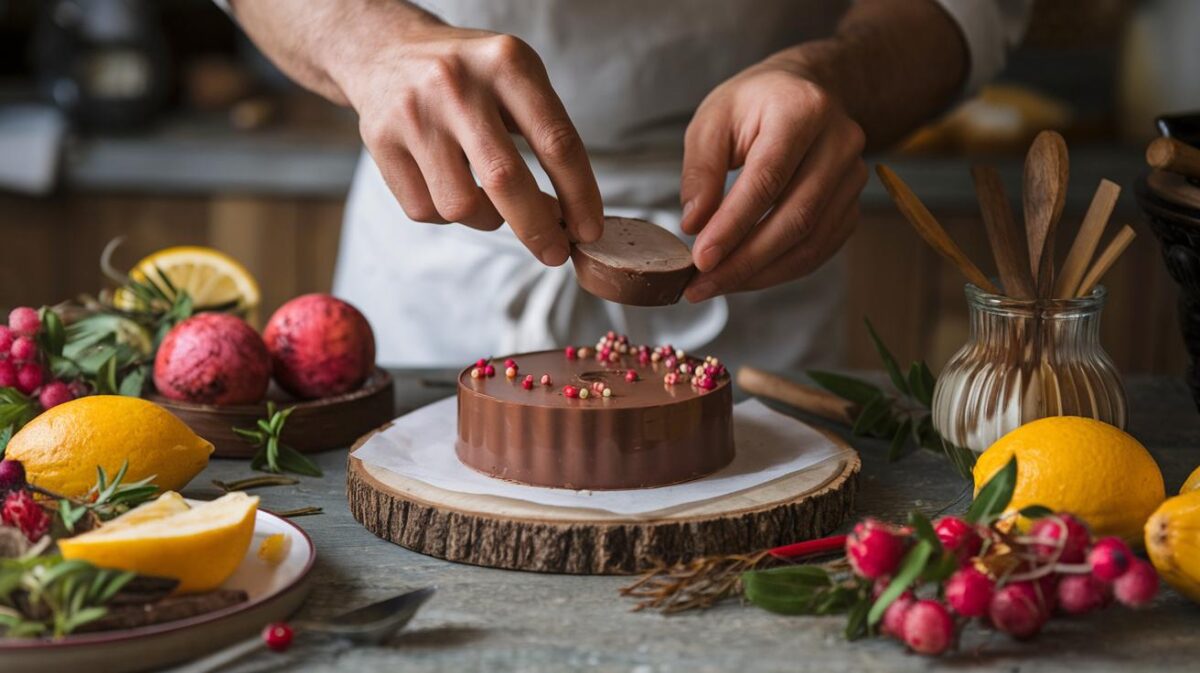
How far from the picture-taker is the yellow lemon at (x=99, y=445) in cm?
100

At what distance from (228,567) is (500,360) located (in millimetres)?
407

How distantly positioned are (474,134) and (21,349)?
0.46m

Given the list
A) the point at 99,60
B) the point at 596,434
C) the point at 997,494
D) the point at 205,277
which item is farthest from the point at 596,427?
the point at 99,60

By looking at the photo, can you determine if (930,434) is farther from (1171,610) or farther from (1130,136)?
(1130,136)

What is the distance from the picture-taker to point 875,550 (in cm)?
79

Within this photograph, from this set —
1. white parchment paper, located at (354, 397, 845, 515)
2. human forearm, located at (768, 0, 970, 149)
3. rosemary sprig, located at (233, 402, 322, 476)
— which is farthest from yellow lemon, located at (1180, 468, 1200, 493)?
rosemary sprig, located at (233, 402, 322, 476)

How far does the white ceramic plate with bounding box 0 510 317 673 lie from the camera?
2.50 ft

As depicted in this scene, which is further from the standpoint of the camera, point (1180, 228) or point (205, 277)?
point (205, 277)

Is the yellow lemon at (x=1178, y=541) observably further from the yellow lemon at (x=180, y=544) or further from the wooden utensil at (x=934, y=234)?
the yellow lemon at (x=180, y=544)

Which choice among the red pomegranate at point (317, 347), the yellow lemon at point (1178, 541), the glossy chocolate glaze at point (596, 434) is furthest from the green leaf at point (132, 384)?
the yellow lemon at point (1178, 541)

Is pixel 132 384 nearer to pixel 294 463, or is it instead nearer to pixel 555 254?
pixel 294 463

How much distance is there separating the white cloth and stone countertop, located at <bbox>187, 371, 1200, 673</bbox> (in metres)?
0.72

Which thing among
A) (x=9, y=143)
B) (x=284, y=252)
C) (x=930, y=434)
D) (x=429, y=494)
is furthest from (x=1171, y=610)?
(x=9, y=143)

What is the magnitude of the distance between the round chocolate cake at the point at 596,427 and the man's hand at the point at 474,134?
0.42 feet
